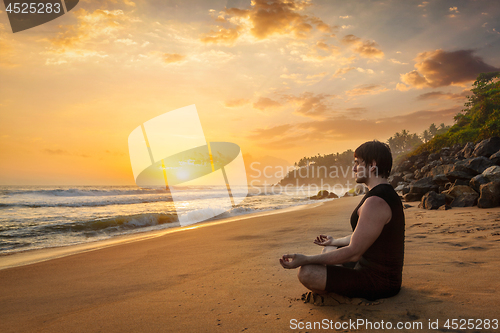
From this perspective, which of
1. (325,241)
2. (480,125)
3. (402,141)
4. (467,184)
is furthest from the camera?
(402,141)

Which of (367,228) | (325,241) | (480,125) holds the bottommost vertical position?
(325,241)

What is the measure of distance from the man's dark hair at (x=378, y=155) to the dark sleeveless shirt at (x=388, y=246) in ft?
0.63

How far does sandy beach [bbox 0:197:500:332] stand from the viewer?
2230 millimetres

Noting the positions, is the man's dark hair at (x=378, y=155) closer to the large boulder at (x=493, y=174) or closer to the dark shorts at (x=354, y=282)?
the dark shorts at (x=354, y=282)

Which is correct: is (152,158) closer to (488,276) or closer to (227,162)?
(488,276)

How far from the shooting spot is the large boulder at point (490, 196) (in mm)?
7523

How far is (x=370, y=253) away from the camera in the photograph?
7.50ft

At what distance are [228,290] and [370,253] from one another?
1.81 metres

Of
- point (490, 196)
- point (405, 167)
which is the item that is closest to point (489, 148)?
point (490, 196)

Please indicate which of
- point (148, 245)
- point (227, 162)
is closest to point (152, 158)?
point (148, 245)

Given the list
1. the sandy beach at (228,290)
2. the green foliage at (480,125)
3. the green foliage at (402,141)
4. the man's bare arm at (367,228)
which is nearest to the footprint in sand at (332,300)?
the sandy beach at (228,290)

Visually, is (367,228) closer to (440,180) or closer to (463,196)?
(463,196)

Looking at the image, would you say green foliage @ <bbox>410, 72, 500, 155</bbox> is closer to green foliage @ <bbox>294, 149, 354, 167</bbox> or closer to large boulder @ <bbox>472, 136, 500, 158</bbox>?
large boulder @ <bbox>472, 136, 500, 158</bbox>

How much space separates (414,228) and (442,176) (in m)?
6.37
